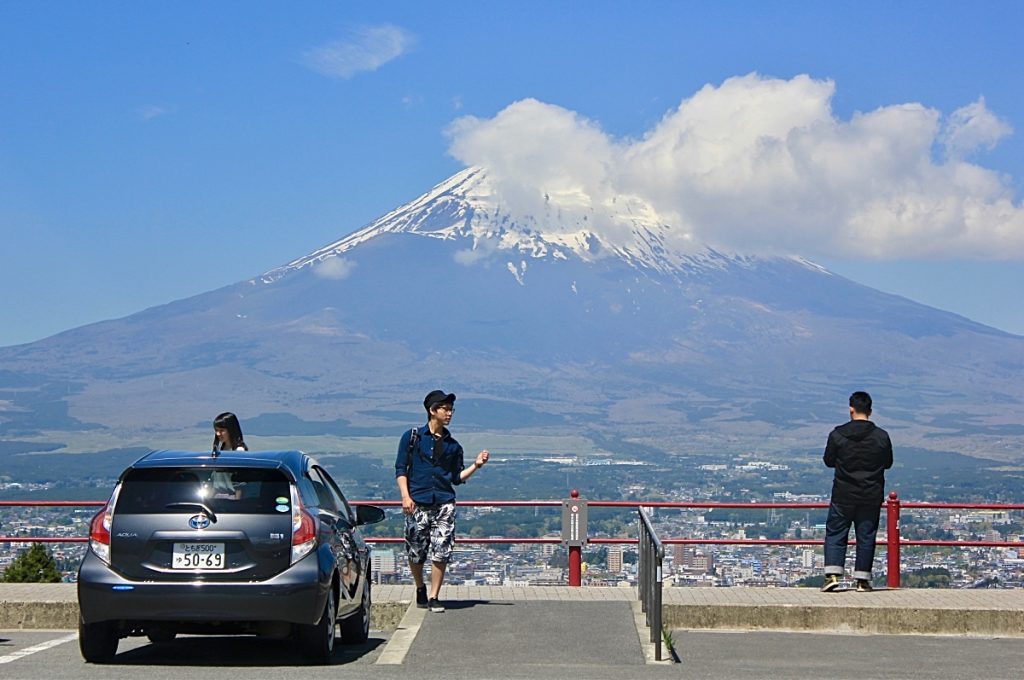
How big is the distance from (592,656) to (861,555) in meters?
4.34

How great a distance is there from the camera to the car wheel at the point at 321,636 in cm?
1112

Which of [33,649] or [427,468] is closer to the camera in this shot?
[33,649]

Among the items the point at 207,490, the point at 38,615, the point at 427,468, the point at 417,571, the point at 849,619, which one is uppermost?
the point at 427,468

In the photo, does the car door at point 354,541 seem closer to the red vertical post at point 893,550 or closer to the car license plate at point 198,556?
the car license plate at point 198,556

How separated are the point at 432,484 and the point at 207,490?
10.3 feet

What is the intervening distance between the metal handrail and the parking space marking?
416 centimetres

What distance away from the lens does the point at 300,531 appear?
10992 millimetres

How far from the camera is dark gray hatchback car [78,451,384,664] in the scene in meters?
10.8

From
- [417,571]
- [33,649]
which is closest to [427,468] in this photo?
[417,571]

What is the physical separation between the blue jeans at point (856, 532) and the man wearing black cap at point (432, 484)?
11.4 ft

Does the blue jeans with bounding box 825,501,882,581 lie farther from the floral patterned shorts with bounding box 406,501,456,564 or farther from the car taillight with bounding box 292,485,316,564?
the car taillight with bounding box 292,485,316,564

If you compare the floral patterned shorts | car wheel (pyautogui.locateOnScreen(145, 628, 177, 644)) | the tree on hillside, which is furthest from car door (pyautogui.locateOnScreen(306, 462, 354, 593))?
the tree on hillside

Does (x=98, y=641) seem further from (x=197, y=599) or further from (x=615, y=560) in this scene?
(x=615, y=560)

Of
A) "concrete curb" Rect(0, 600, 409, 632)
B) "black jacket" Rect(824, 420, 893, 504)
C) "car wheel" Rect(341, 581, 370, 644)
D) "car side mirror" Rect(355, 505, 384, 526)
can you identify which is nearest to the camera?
"car wheel" Rect(341, 581, 370, 644)
